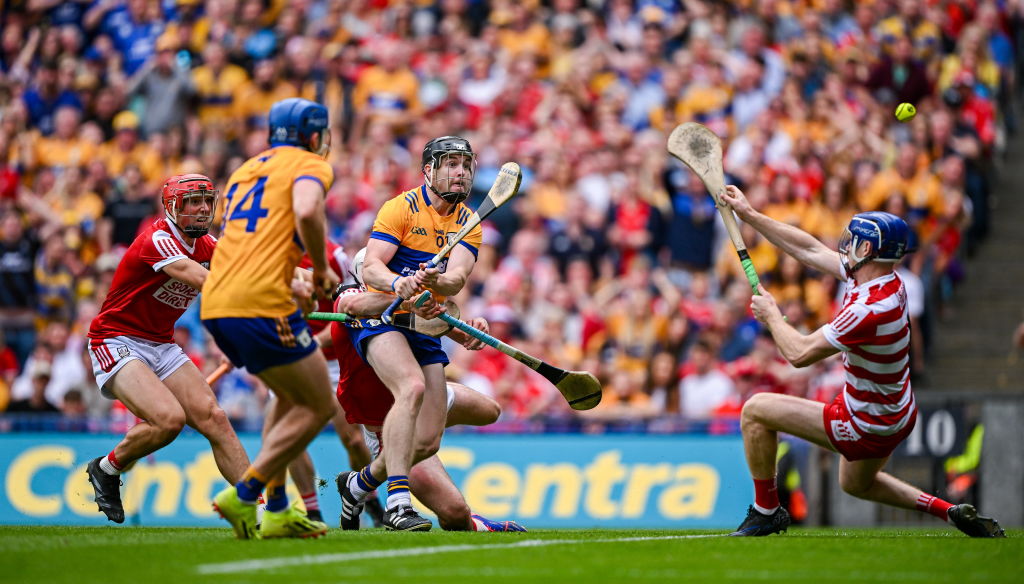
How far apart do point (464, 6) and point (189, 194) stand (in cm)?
1027

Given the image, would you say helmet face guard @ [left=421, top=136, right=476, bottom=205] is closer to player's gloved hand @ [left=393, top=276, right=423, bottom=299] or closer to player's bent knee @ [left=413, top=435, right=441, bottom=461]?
player's gloved hand @ [left=393, top=276, right=423, bottom=299]

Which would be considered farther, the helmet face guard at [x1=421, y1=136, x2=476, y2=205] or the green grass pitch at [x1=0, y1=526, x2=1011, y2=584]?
the helmet face guard at [x1=421, y1=136, x2=476, y2=205]

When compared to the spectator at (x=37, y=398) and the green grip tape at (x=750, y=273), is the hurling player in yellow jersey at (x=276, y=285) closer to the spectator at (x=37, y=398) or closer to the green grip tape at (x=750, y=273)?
the green grip tape at (x=750, y=273)

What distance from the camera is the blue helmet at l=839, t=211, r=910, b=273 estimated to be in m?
8.38

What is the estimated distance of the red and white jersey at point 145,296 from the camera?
9.28 m

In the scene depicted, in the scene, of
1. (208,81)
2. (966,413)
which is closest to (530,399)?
(966,413)

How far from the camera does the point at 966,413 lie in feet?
44.5

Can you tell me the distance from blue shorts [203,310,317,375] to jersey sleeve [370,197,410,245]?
5.58 feet

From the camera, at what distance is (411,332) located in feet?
30.3

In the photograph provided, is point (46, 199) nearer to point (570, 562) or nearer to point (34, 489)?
point (34, 489)

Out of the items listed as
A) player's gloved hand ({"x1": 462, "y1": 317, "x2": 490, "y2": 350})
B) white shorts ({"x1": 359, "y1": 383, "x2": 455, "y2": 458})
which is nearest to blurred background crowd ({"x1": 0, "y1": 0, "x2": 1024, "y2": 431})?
white shorts ({"x1": 359, "y1": 383, "x2": 455, "y2": 458})

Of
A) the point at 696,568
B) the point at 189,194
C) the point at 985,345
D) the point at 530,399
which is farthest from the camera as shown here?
the point at 985,345

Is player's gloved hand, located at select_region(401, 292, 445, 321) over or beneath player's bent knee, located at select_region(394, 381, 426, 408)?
over

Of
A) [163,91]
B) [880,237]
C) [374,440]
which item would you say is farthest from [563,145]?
[880,237]
